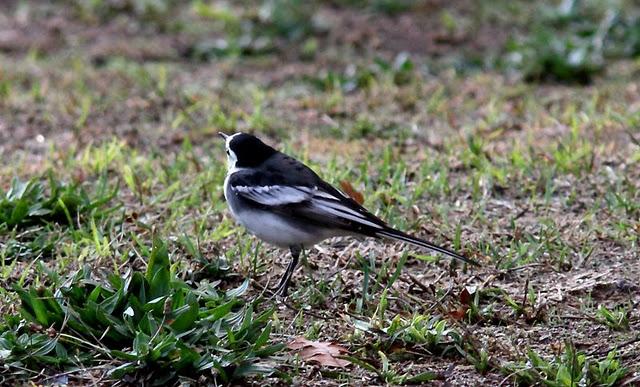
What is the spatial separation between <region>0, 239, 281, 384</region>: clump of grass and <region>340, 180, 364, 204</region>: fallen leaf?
1.68m

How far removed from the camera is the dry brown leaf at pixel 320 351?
4898 mm

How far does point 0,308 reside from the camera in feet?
17.4

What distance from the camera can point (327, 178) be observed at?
7234 millimetres

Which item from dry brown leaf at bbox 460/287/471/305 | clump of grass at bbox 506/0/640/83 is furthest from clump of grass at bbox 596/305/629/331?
clump of grass at bbox 506/0/640/83

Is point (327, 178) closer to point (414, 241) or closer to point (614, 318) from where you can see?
point (414, 241)

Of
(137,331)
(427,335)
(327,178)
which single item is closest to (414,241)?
(427,335)

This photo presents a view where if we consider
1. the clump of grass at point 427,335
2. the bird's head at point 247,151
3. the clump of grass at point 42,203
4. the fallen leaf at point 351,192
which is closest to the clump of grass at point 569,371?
the clump of grass at point 427,335

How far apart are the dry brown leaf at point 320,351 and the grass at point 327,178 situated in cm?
5

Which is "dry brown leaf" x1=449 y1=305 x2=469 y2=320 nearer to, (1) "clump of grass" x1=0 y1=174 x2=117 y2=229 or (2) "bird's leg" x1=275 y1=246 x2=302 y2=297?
(2) "bird's leg" x1=275 y1=246 x2=302 y2=297

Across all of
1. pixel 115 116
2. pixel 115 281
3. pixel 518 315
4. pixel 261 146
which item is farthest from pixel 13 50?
pixel 518 315

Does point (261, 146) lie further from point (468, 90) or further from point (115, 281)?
point (468, 90)

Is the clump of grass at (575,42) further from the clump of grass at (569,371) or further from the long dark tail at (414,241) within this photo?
the clump of grass at (569,371)

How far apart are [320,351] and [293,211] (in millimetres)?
992

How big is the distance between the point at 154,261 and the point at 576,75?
17.3 feet
